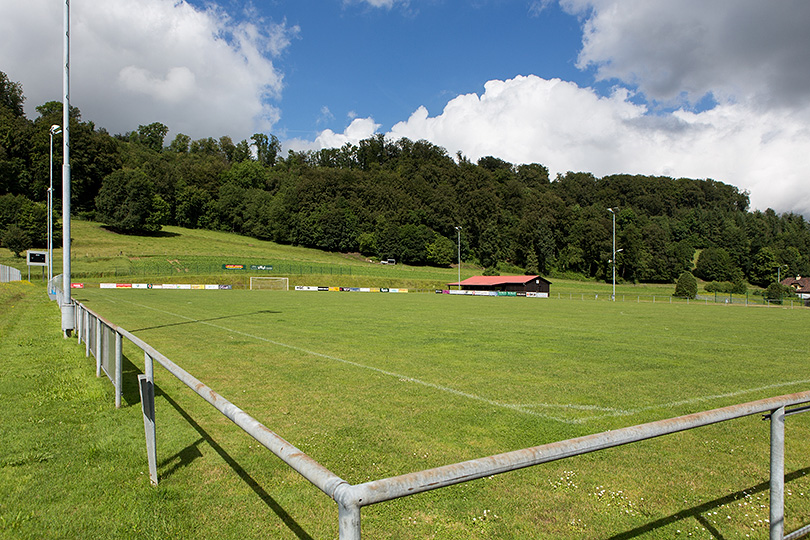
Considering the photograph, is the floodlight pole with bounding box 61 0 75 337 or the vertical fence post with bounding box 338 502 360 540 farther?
the floodlight pole with bounding box 61 0 75 337

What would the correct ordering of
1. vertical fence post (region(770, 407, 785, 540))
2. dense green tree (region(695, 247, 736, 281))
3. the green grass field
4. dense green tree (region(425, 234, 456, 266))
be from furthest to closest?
dense green tree (region(695, 247, 736, 281)) < dense green tree (region(425, 234, 456, 266)) < the green grass field < vertical fence post (region(770, 407, 785, 540))

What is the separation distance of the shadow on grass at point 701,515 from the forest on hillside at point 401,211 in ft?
348

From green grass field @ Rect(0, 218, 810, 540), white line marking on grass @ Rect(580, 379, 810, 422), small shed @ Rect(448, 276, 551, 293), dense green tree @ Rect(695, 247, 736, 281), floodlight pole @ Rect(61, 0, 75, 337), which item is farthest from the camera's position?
dense green tree @ Rect(695, 247, 736, 281)

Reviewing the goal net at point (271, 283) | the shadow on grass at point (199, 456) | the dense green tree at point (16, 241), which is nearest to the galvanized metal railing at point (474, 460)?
the shadow on grass at point (199, 456)

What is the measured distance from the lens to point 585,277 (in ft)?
396

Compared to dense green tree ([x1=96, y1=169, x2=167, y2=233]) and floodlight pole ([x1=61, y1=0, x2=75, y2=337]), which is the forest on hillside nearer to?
dense green tree ([x1=96, y1=169, x2=167, y2=233])

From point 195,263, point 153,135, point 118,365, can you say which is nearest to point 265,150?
point 153,135

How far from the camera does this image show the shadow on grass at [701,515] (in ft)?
11.7

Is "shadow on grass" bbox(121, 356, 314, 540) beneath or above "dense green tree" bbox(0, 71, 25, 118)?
beneath

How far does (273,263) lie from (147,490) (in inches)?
3079

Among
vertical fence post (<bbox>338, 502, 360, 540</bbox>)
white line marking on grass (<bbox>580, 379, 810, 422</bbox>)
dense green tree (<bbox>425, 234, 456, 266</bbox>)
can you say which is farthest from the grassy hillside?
vertical fence post (<bbox>338, 502, 360, 540</bbox>)

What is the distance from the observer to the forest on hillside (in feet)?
320

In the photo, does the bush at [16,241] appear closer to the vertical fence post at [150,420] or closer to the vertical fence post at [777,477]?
the vertical fence post at [150,420]

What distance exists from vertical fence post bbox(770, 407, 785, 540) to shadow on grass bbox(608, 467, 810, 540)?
34.9 inches
